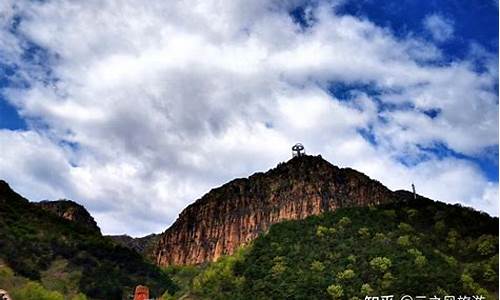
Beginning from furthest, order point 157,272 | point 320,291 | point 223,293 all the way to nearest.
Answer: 1. point 157,272
2. point 223,293
3. point 320,291

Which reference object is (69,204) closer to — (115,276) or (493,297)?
(115,276)

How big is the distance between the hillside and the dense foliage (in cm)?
1741

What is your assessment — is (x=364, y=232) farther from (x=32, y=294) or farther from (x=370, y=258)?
(x=32, y=294)

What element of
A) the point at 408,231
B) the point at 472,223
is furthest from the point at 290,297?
the point at 472,223

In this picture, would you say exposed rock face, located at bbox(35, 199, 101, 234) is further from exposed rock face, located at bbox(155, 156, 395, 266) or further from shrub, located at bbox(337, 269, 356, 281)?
shrub, located at bbox(337, 269, 356, 281)

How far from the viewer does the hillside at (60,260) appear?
228ft

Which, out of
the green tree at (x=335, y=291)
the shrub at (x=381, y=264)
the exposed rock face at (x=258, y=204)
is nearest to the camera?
the green tree at (x=335, y=291)

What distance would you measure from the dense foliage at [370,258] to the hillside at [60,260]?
57.1 feet

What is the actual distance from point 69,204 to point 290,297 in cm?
12450

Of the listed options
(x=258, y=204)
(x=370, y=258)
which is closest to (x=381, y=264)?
(x=370, y=258)

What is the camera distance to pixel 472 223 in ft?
203

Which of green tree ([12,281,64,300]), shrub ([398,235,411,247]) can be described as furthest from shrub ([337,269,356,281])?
green tree ([12,281,64,300])

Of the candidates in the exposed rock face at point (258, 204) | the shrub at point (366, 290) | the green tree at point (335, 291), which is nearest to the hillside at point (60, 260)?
the green tree at point (335, 291)

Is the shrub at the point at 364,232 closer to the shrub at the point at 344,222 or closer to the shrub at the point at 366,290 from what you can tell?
the shrub at the point at 344,222
